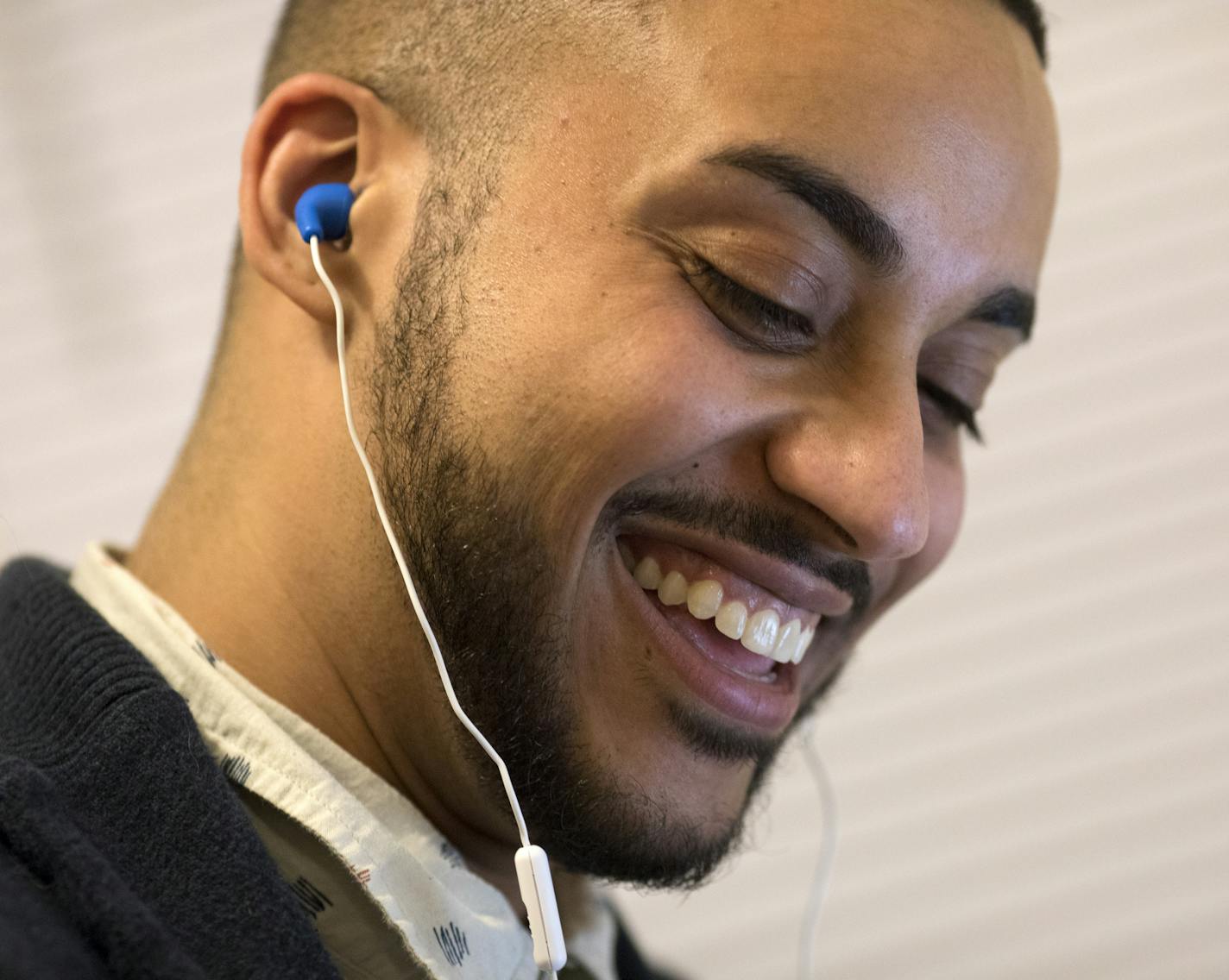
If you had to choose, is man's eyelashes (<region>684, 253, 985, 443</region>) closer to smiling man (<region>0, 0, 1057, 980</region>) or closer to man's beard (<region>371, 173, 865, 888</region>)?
smiling man (<region>0, 0, 1057, 980</region>)

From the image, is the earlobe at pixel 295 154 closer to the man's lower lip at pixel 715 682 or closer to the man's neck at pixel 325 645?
the man's neck at pixel 325 645

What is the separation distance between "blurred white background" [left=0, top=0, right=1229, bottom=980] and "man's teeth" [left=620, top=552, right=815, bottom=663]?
38.7 inches

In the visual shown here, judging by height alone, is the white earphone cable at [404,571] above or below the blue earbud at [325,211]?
below

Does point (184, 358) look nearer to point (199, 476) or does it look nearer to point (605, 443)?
point (199, 476)

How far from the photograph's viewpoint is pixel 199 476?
44.3 inches

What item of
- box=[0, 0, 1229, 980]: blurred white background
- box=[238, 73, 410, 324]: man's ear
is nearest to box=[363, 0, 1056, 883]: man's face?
box=[238, 73, 410, 324]: man's ear

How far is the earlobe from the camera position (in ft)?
3.53

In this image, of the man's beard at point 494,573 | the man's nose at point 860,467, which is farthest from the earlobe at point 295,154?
the man's nose at point 860,467

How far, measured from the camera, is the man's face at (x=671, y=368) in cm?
94

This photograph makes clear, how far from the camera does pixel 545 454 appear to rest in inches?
36.6

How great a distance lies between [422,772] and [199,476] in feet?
1.14

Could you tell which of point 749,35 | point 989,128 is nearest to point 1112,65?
point 989,128

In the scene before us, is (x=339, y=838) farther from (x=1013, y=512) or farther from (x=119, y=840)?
(x=1013, y=512)

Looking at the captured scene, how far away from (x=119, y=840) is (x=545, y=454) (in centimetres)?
40
